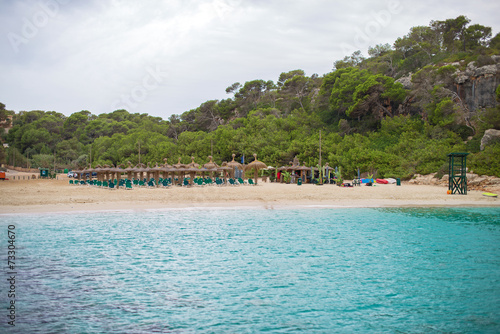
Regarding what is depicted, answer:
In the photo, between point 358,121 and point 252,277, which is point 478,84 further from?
point 252,277

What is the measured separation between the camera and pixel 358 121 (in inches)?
1722

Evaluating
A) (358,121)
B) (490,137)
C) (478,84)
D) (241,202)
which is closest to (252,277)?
(241,202)

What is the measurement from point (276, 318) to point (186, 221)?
8188 millimetres

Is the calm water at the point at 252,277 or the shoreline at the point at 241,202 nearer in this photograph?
the calm water at the point at 252,277

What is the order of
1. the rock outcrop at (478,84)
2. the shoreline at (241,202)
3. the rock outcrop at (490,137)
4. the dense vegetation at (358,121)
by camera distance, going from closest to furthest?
1. the shoreline at (241,202)
2. the rock outcrop at (490,137)
3. the dense vegetation at (358,121)
4. the rock outcrop at (478,84)

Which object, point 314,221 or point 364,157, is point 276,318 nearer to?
point 314,221

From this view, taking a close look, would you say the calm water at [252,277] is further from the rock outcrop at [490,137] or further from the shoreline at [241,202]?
the rock outcrop at [490,137]

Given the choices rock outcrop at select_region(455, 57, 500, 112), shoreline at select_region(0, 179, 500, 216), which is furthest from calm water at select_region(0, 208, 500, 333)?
rock outcrop at select_region(455, 57, 500, 112)

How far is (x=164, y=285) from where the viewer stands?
21.1 feet

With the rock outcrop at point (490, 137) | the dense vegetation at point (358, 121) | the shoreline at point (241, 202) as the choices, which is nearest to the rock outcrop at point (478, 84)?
the dense vegetation at point (358, 121)

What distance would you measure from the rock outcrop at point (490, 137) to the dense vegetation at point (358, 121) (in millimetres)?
1450

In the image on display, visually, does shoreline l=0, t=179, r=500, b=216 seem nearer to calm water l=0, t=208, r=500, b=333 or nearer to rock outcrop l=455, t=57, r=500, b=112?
calm water l=0, t=208, r=500, b=333

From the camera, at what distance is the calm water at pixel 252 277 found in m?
5.01

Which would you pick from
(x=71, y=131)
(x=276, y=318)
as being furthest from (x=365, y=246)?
(x=71, y=131)
